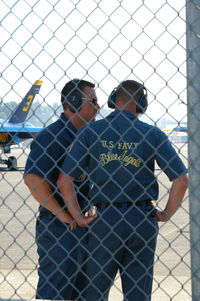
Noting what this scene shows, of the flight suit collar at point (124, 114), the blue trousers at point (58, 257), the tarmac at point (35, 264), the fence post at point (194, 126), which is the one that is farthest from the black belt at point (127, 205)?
the fence post at point (194, 126)

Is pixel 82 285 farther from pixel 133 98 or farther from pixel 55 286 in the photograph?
pixel 133 98

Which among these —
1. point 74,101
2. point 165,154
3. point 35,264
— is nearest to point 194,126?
point 165,154

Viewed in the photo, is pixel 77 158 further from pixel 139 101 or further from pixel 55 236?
pixel 55 236

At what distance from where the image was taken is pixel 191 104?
3025 millimetres

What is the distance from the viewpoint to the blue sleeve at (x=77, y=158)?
3.79 metres

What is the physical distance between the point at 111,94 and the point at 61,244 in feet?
3.42

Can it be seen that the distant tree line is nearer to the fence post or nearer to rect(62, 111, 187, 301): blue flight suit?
rect(62, 111, 187, 301): blue flight suit

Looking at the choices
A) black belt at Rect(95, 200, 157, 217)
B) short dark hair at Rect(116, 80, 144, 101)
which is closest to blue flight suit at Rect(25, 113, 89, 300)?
black belt at Rect(95, 200, 157, 217)

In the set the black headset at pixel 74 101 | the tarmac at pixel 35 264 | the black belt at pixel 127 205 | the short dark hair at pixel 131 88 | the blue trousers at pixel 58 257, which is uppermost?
the short dark hair at pixel 131 88

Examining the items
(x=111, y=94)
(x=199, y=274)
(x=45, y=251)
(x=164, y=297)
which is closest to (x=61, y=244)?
(x=45, y=251)

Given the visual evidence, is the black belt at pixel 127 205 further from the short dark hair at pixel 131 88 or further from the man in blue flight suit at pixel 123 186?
the short dark hair at pixel 131 88

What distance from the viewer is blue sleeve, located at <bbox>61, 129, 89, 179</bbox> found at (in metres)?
3.79

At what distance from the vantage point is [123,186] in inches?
148

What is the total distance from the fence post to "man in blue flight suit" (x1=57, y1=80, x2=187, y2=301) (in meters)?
0.67
